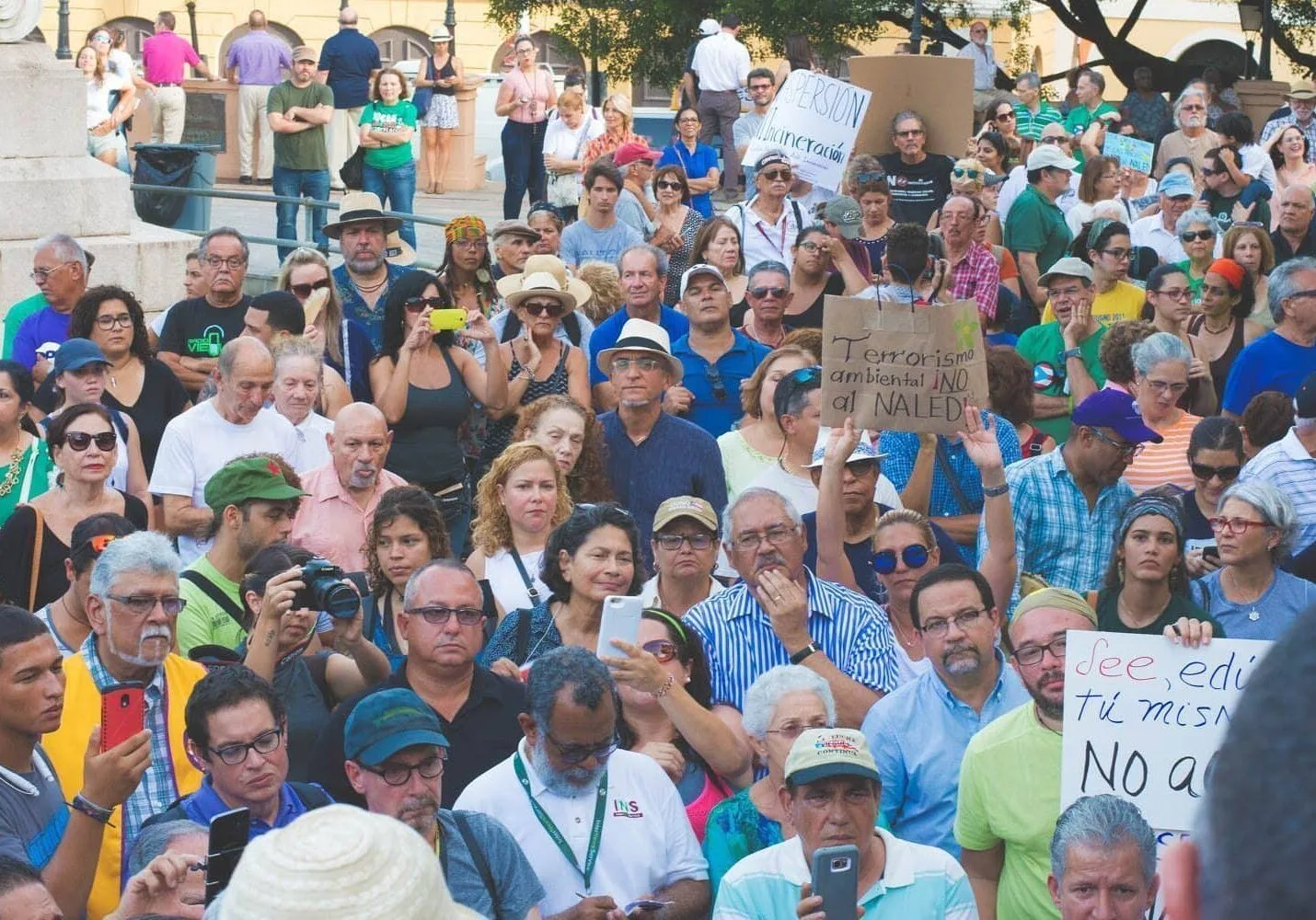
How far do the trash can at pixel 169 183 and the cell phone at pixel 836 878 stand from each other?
1190cm

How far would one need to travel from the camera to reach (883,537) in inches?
256

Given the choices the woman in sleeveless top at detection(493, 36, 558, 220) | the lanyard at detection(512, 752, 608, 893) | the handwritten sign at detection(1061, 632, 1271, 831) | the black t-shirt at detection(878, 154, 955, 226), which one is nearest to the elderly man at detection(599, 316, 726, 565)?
the lanyard at detection(512, 752, 608, 893)

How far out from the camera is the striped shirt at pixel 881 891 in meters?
4.52

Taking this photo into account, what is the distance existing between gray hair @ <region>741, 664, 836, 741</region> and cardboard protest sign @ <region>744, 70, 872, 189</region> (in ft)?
22.6

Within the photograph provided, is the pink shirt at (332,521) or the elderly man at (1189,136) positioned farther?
the elderly man at (1189,136)

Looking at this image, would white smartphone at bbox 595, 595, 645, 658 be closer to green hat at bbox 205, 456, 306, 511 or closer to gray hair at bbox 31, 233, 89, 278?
green hat at bbox 205, 456, 306, 511

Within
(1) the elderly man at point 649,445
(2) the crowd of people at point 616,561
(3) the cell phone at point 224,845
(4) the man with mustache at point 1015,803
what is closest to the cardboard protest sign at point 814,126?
(2) the crowd of people at point 616,561

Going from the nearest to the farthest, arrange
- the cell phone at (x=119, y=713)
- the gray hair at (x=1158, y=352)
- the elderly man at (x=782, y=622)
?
the cell phone at (x=119, y=713) → the elderly man at (x=782, y=622) → the gray hair at (x=1158, y=352)

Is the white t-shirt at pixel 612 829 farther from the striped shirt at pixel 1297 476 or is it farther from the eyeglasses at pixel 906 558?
the striped shirt at pixel 1297 476

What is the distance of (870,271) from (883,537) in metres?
4.54

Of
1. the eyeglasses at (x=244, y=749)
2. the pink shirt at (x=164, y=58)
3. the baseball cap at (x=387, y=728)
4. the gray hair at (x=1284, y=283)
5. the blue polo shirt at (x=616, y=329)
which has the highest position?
the pink shirt at (x=164, y=58)

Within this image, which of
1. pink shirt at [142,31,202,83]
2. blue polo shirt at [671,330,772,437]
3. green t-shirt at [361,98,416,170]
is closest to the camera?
blue polo shirt at [671,330,772,437]

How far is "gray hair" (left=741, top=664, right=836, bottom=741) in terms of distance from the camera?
5.20m

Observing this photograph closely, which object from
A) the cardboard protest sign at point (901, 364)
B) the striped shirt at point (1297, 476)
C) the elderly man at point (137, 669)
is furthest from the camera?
the striped shirt at point (1297, 476)
